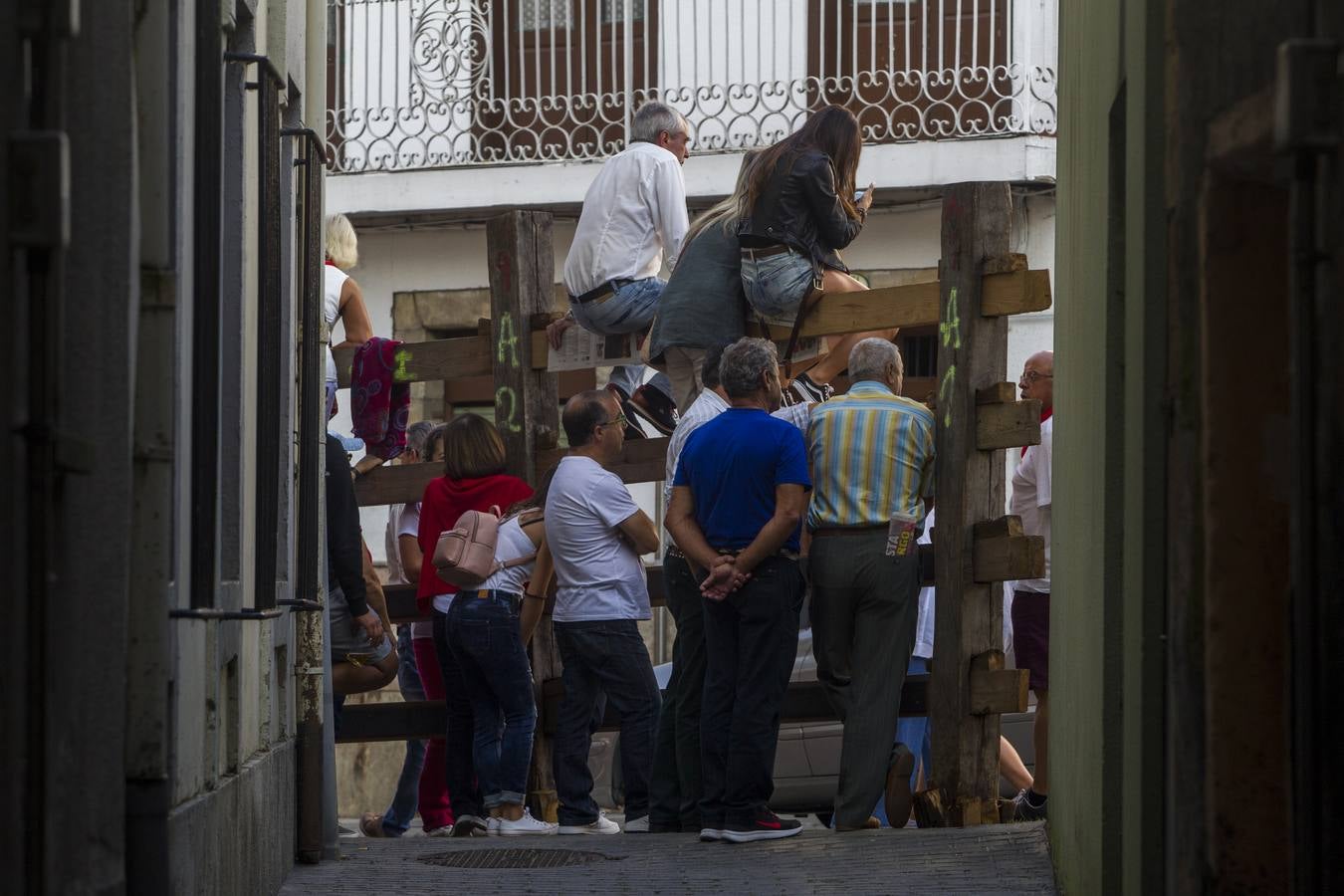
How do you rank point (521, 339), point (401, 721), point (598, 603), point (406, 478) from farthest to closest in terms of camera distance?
point (406, 478) < point (521, 339) < point (401, 721) < point (598, 603)

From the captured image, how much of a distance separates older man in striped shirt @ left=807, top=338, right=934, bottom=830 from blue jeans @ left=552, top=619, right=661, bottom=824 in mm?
818

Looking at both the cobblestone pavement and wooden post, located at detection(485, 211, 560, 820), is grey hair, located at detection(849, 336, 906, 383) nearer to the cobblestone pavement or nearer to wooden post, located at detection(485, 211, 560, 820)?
the cobblestone pavement

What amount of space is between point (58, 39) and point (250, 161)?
9.28 ft

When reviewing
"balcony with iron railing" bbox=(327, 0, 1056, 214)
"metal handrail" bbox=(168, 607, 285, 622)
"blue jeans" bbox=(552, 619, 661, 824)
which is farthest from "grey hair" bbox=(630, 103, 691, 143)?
"balcony with iron railing" bbox=(327, 0, 1056, 214)

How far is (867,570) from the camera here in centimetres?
825

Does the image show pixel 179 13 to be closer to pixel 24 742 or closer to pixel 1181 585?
pixel 24 742

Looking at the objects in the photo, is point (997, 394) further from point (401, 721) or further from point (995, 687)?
point (401, 721)

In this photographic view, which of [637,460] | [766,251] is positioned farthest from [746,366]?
[637,460]

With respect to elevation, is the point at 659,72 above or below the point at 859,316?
above

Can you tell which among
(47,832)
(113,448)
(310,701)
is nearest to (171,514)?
(113,448)

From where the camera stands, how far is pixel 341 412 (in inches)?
679

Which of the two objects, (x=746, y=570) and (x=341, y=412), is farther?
(x=341, y=412)

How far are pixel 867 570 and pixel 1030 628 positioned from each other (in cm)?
156

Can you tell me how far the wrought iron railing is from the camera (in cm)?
1725
